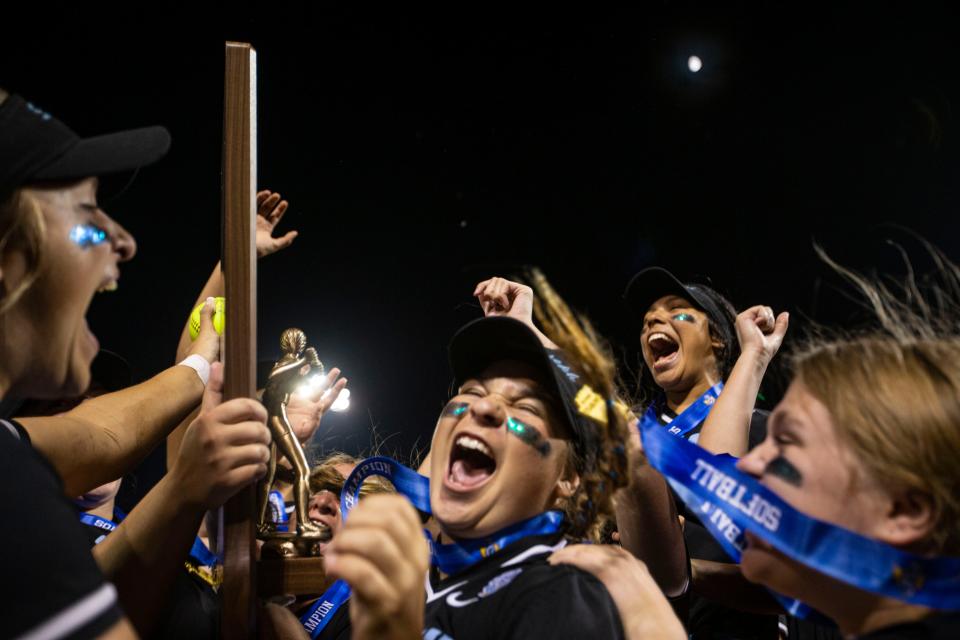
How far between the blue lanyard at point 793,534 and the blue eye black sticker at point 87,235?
99 cm

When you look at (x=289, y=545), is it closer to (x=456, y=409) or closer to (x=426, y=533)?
(x=426, y=533)

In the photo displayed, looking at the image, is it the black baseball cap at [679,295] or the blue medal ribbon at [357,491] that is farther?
the black baseball cap at [679,295]

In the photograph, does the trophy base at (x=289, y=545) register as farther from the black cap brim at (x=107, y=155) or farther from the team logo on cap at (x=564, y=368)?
the black cap brim at (x=107, y=155)

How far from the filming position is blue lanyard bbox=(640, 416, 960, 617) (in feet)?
3.93

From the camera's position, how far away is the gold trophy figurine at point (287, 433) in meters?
2.09

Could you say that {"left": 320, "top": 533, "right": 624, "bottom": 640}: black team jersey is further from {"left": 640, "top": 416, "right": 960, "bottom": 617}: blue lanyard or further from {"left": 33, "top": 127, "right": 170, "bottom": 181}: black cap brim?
{"left": 33, "top": 127, "right": 170, "bottom": 181}: black cap brim

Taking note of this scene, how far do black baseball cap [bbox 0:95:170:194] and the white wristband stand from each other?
845 millimetres

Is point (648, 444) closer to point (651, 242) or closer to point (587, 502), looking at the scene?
point (587, 502)

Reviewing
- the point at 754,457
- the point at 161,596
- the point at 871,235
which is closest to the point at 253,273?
the point at 161,596

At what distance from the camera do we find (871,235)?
214 inches

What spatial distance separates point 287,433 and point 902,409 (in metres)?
1.51

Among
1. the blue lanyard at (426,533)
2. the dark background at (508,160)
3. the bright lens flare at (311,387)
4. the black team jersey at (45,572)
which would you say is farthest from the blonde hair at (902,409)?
the dark background at (508,160)

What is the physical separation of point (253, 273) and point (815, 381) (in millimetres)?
1069

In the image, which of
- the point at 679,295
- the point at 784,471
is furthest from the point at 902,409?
the point at 679,295
